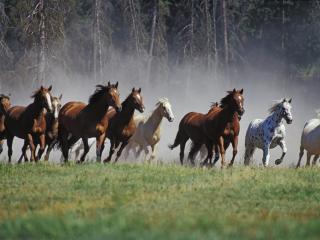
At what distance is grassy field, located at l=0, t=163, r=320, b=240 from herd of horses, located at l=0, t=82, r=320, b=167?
253 cm

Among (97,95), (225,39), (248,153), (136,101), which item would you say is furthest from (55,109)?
(225,39)

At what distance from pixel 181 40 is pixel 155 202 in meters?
45.5

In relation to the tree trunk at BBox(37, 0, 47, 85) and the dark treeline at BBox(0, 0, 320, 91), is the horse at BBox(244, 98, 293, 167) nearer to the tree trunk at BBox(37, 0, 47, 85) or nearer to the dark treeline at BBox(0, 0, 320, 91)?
the tree trunk at BBox(37, 0, 47, 85)

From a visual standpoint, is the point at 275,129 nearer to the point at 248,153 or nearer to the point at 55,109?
the point at 248,153

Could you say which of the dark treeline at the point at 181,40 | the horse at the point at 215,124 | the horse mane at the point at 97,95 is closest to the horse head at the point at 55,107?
the horse mane at the point at 97,95

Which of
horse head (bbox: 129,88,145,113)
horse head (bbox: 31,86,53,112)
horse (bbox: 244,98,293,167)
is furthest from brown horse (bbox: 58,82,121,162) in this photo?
horse (bbox: 244,98,293,167)

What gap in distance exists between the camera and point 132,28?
52.7 m

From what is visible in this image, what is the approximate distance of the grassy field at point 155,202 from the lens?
12.1 m

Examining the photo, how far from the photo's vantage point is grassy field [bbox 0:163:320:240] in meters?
12.1

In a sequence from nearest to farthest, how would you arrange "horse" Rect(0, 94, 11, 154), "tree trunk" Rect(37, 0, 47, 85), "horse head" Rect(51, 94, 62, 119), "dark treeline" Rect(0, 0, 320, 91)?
"horse head" Rect(51, 94, 62, 119), "horse" Rect(0, 94, 11, 154), "tree trunk" Rect(37, 0, 47, 85), "dark treeline" Rect(0, 0, 320, 91)

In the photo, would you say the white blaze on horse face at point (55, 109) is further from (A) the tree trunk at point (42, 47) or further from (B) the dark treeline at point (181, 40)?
(B) the dark treeline at point (181, 40)

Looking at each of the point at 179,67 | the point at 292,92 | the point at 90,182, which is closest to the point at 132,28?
the point at 179,67

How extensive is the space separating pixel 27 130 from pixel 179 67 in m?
37.1

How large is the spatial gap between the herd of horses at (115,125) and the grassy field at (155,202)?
253 centimetres
